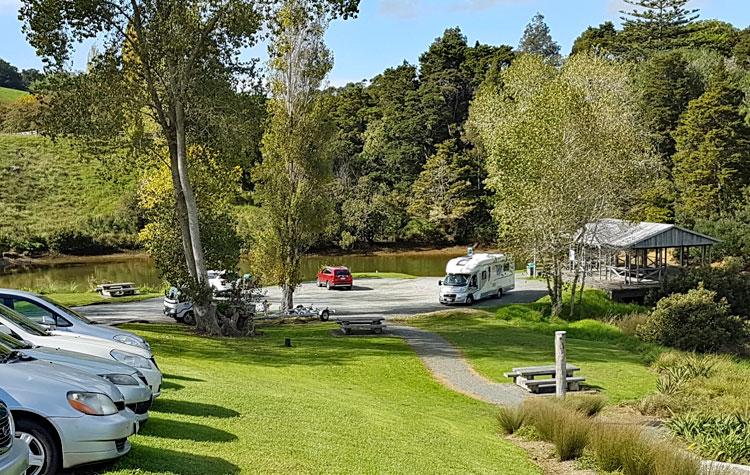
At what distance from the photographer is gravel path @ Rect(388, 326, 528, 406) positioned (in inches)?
717

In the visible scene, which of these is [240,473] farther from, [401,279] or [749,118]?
[749,118]

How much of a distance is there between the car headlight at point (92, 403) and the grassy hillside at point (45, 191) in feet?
226

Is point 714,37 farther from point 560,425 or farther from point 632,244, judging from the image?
point 560,425

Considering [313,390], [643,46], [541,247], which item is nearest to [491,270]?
[541,247]

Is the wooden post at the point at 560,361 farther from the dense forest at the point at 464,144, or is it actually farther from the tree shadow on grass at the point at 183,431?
the dense forest at the point at 464,144

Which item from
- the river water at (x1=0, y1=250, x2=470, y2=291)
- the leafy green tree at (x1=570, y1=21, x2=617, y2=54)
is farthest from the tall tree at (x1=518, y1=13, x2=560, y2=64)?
the river water at (x1=0, y1=250, x2=470, y2=291)

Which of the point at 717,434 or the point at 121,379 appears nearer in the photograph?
the point at 121,379

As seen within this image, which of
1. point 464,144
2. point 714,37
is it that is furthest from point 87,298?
point 714,37

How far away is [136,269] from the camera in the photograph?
6544 cm

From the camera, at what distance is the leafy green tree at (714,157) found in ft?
188

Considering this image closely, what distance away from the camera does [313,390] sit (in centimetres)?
1548

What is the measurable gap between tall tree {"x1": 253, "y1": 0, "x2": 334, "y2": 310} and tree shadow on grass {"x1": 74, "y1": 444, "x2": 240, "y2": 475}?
85.7 ft

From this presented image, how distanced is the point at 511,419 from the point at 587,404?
211cm

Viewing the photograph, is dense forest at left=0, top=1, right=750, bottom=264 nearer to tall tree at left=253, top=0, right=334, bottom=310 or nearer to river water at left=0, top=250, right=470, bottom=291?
river water at left=0, top=250, right=470, bottom=291
